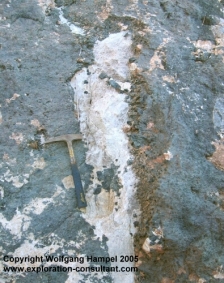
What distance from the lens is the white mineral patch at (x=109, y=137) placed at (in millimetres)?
1952

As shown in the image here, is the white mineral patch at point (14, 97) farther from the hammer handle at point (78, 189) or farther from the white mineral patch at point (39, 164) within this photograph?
the hammer handle at point (78, 189)

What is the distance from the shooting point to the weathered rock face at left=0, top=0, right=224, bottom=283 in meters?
1.89

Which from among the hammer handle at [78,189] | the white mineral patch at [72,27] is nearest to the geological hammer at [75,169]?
the hammer handle at [78,189]

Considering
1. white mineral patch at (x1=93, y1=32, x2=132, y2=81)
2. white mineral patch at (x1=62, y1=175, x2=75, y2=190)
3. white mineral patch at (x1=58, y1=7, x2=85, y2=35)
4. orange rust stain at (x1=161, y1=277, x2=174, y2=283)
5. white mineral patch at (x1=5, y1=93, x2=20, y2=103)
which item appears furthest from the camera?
white mineral patch at (x1=58, y1=7, x2=85, y2=35)

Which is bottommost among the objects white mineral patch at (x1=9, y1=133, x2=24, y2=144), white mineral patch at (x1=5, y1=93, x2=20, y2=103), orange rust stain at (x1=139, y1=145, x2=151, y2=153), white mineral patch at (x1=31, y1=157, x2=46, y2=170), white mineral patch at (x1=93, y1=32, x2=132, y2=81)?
white mineral patch at (x1=31, y1=157, x2=46, y2=170)

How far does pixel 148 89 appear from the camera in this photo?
7.04 ft

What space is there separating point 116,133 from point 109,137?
1.7 inches

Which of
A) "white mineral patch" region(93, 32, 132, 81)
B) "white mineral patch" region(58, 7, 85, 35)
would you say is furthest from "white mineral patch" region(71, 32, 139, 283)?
"white mineral patch" region(58, 7, 85, 35)

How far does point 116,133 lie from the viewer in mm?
2133

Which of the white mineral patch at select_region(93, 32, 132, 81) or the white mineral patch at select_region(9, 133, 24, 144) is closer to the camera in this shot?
the white mineral patch at select_region(9, 133, 24, 144)

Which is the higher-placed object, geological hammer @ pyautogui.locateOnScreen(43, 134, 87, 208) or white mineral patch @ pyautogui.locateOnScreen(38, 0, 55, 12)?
white mineral patch @ pyautogui.locateOnScreen(38, 0, 55, 12)

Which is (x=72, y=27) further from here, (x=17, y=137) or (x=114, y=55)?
(x=17, y=137)

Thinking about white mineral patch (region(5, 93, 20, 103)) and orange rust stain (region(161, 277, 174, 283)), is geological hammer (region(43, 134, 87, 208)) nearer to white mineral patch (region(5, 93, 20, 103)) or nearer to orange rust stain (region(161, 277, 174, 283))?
white mineral patch (region(5, 93, 20, 103))

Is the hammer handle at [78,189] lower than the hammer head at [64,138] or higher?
lower
